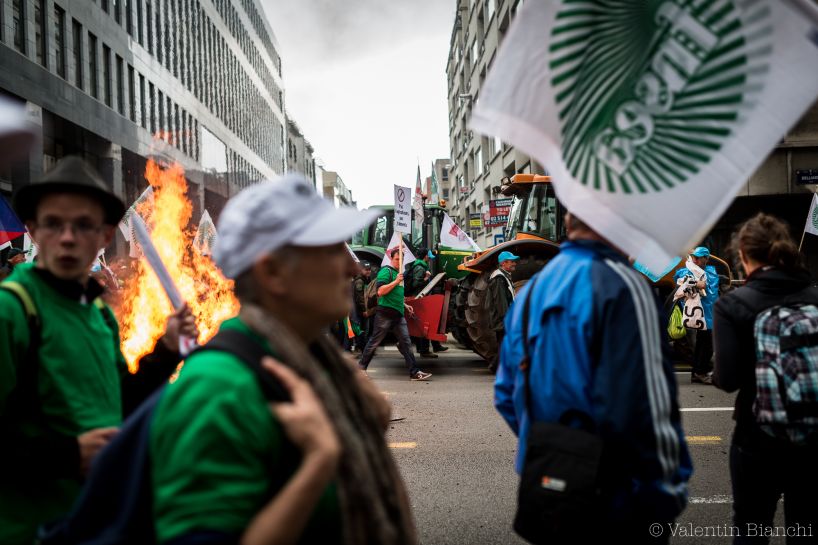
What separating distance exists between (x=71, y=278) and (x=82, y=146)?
2547 cm

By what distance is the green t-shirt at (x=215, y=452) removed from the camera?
1107 mm

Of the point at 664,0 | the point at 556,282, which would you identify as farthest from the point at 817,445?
the point at 664,0

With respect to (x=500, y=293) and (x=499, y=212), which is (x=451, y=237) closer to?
(x=500, y=293)

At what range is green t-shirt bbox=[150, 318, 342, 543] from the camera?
111 cm

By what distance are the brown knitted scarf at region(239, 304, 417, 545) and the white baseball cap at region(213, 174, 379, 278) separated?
13cm

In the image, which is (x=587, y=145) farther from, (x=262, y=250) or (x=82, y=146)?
(x=82, y=146)

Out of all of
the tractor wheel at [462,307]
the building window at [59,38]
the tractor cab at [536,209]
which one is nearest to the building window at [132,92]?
the building window at [59,38]

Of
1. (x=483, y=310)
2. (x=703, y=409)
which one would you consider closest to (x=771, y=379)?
(x=703, y=409)

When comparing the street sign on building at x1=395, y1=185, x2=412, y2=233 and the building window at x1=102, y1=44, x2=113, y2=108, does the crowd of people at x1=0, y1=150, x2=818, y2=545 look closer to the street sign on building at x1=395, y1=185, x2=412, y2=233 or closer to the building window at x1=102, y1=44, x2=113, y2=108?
the street sign on building at x1=395, y1=185, x2=412, y2=233

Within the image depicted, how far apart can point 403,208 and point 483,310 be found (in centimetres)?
303

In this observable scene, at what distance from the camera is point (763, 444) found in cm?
263

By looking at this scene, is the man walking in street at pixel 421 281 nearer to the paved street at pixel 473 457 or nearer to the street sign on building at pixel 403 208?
the street sign on building at pixel 403 208

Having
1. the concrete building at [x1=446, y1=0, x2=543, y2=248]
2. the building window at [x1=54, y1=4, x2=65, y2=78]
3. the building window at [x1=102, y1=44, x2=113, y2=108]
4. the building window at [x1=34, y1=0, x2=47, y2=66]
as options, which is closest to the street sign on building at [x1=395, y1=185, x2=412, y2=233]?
the concrete building at [x1=446, y1=0, x2=543, y2=248]

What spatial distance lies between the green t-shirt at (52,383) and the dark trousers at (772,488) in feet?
8.48
